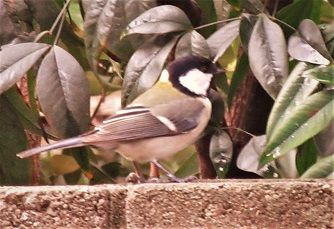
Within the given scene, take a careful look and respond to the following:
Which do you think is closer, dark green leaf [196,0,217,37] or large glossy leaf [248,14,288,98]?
large glossy leaf [248,14,288,98]

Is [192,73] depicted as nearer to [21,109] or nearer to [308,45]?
[308,45]

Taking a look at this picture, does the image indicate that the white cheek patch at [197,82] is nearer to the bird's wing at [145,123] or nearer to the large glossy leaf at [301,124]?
the bird's wing at [145,123]

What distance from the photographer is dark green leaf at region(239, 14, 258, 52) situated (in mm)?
1766

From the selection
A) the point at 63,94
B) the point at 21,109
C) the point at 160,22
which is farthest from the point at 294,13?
the point at 21,109

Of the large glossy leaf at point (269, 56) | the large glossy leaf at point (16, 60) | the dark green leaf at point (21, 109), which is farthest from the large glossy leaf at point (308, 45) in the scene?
the dark green leaf at point (21, 109)

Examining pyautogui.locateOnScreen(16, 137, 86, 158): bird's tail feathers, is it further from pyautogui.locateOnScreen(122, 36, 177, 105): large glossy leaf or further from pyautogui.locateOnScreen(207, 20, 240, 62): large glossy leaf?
pyautogui.locateOnScreen(207, 20, 240, 62): large glossy leaf

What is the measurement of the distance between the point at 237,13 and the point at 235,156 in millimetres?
373

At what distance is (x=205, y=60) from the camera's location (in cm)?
177

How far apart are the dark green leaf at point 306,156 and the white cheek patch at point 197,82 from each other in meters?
0.26

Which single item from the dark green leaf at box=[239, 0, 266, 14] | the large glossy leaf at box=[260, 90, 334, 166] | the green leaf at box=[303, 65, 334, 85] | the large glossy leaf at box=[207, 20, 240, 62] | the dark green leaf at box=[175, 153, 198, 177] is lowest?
the dark green leaf at box=[175, 153, 198, 177]

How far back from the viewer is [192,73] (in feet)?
5.81

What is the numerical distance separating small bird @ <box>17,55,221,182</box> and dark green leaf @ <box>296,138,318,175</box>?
0.24m

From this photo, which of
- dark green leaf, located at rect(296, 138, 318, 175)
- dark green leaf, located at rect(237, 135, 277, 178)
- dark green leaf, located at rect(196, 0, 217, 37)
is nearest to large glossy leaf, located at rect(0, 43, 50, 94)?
dark green leaf, located at rect(196, 0, 217, 37)

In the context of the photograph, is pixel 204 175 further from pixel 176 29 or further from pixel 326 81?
pixel 326 81
